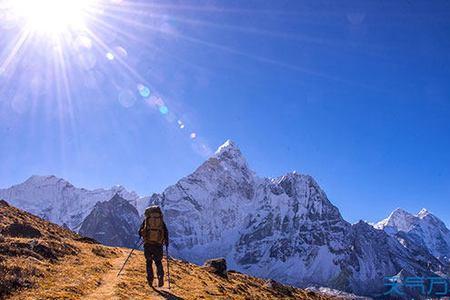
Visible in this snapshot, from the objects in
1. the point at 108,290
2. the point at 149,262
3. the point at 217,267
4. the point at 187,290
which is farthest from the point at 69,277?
the point at 217,267

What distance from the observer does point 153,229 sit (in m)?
20.2

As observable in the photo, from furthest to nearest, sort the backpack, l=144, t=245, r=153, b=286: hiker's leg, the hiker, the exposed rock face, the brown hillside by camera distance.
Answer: the exposed rock face < the backpack < the hiker < l=144, t=245, r=153, b=286: hiker's leg < the brown hillside

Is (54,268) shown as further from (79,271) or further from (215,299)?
(215,299)

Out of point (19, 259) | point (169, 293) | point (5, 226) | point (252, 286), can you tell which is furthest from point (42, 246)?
point (252, 286)

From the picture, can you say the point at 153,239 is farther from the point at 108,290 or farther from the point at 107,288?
the point at 108,290

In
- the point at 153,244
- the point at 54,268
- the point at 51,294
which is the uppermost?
the point at 153,244

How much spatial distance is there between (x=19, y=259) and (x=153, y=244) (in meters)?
5.60

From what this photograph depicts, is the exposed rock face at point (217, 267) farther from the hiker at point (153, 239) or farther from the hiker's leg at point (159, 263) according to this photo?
the hiker at point (153, 239)

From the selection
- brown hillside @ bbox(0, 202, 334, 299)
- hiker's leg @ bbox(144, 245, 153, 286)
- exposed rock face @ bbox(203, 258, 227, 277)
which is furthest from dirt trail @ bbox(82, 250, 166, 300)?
exposed rock face @ bbox(203, 258, 227, 277)

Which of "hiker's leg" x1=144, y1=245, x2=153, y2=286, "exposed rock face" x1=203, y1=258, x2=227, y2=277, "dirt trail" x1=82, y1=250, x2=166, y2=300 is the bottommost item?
"dirt trail" x1=82, y1=250, x2=166, y2=300

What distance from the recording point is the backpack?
20109mm

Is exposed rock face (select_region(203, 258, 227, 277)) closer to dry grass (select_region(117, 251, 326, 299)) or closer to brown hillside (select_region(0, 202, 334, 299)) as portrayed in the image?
dry grass (select_region(117, 251, 326, 299))

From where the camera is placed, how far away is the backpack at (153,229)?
20.1m

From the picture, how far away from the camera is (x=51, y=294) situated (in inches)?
588
